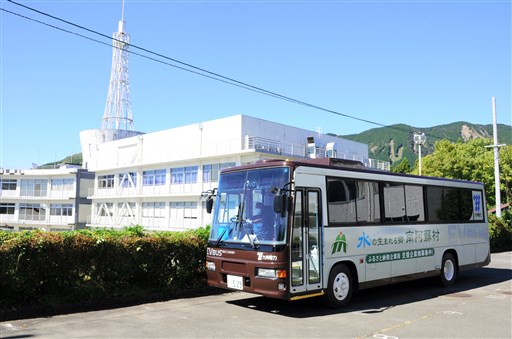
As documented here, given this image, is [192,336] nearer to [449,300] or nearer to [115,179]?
[449,300]

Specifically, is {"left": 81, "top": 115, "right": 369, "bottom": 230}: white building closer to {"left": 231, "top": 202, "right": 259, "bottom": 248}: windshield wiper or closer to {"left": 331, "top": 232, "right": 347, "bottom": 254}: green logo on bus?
{"left": 331, "top": 232, "right": 347, "bottom": 254}: green logo on bus

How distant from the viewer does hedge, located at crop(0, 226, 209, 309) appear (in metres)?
8.29

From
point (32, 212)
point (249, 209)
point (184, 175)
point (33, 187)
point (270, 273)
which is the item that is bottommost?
point (270, 273)

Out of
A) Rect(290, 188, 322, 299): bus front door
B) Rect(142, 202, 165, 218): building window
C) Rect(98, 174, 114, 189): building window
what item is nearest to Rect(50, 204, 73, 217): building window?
Rect(98, 174, 114, 189): building window

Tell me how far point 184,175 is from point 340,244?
133ft

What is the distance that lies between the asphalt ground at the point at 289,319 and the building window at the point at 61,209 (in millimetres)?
63932

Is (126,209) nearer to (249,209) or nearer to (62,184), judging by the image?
(62,184)

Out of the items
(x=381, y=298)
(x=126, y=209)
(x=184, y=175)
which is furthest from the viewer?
(x=126, y=209)

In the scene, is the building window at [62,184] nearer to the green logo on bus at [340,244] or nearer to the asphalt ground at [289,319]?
the asphalt ground at [289,319]

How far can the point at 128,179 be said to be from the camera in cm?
5725

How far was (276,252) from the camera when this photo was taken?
8.29 m

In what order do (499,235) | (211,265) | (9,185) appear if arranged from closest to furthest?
(211,265), (499,235), (9,185)

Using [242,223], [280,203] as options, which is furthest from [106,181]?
[280,203]

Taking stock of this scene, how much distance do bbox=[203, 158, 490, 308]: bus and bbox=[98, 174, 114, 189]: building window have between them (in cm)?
5407
